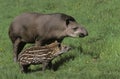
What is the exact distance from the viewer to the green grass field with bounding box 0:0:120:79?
10.9 m

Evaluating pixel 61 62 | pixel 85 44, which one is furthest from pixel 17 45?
pixel 85 44

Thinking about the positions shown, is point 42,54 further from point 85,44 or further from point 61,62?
point 85,44

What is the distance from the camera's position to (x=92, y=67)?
1195 cm

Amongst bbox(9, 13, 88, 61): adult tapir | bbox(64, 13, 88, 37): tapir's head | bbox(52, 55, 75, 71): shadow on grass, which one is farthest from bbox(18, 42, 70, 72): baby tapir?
bbox(64, 13, 88, 37): tapir's head

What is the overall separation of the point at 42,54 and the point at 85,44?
8.12 ft

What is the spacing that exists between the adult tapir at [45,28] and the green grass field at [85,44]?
2.14 ft

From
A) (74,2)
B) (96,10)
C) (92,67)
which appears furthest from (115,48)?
(74,2)

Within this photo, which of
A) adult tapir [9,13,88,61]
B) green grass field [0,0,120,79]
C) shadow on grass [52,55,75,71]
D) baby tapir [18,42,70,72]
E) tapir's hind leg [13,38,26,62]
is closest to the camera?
green grass field [0,0,120,79]

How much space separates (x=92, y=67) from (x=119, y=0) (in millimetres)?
7850

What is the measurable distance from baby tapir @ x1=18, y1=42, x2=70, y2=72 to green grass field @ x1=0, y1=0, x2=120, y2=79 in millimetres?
337

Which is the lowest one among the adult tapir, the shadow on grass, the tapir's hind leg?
the tapir's hind leg

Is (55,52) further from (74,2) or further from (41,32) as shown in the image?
(74,2)

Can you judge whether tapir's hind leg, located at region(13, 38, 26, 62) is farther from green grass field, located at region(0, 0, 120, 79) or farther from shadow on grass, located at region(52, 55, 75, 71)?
shadow on grass, located at region(52, 55, 75, 71)

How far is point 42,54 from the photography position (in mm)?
11945
